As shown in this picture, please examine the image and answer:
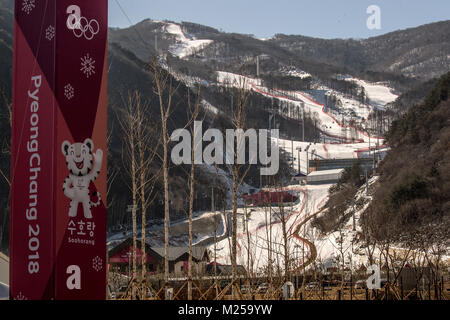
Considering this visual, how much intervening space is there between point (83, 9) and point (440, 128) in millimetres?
42411

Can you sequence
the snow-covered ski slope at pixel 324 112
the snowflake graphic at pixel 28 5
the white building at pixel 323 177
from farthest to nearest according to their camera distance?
the snow-covered ski slope at pixel 324 112 < the white building at pixel 323 177 < the snowflake graphic at pixel 28 5

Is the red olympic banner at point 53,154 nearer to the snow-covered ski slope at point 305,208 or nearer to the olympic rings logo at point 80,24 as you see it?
the olympic rings logo at point 80,24

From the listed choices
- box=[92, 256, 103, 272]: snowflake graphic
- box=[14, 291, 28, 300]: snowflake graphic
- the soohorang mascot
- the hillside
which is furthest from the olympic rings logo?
the hillside

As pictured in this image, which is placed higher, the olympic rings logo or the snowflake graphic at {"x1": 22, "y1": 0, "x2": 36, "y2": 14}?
the snowflake graphic at {"x1": 22, "y1": 0, "x2": 36, "y2": 14}

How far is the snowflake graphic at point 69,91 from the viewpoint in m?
6.26

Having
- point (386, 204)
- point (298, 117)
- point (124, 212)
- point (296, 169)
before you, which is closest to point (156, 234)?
point (124, 212)

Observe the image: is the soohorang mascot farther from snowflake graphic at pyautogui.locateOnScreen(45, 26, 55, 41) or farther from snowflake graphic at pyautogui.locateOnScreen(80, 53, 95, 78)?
snowflake graphic at pyautogui.locateOnScreen(45, 26, 55, 41)

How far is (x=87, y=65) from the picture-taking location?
6.54 m

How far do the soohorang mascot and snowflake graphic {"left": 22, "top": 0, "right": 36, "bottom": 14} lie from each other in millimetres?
1529

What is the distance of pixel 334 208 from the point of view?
130ft

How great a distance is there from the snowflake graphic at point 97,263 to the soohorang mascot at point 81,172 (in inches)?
19.5

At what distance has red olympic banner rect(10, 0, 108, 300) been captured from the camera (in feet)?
20.0

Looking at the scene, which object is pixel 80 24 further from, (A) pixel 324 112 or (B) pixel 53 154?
(A) pixel 324 112

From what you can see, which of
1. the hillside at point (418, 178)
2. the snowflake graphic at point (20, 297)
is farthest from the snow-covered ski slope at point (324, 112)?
the snowflake graphic at point (20, 297)
